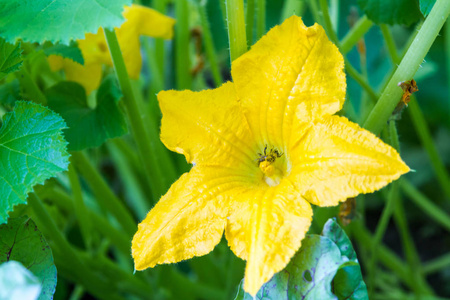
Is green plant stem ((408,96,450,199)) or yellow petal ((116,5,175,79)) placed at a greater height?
yellow petal ((116,5,175,79))

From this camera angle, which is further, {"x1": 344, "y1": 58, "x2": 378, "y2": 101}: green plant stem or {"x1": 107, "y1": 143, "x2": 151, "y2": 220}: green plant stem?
{"x1": 107, "y1": 143, "x2": 151, "y2": 220}: green plant stem

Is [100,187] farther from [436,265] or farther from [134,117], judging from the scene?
[436,265]

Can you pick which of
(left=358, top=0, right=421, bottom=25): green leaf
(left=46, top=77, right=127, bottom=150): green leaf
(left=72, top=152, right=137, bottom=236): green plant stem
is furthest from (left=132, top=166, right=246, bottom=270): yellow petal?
(left=358, top=0, right=421, bottom=25): green leaf

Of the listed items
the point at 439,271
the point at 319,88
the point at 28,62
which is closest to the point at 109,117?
the point at 28,62

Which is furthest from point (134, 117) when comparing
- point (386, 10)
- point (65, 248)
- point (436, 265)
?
point (436, 265)

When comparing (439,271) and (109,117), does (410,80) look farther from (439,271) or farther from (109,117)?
(439,271)

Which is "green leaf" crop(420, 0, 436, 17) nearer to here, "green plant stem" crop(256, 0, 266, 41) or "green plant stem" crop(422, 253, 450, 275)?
"green plant stem" crop(256, 0, 266, 41)
